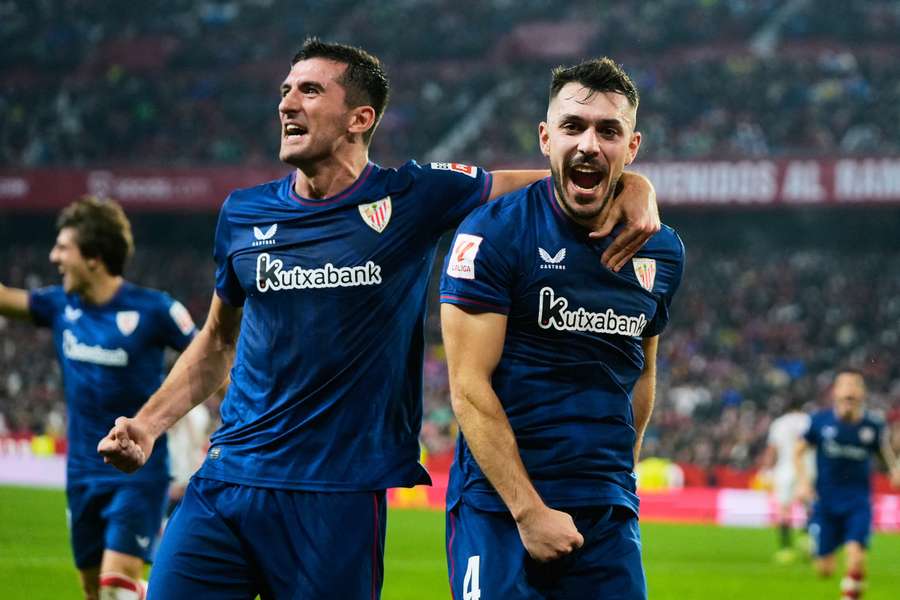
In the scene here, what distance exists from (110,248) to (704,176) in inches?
926

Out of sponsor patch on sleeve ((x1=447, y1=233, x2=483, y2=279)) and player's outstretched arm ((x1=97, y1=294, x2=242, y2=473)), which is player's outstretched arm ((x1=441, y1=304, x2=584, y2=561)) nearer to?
sponsor patch on sleeve ((x1=447, y1=233, x2=483, y2=279))

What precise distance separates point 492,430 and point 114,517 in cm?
352

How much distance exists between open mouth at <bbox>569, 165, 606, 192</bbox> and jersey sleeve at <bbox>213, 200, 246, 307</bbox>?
49.0 inches

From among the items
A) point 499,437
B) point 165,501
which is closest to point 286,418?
point 499,437

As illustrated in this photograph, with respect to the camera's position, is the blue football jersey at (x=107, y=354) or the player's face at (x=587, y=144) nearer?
the player's face at (x=587, y=144)

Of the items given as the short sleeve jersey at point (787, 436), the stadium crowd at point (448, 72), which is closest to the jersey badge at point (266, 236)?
the short sleeve jersey at point (787, 436)

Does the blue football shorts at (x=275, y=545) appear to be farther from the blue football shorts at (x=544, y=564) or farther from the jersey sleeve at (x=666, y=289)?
the jersey sleeve at (x=666, y=289)

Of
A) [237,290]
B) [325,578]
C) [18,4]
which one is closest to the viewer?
[325,578]

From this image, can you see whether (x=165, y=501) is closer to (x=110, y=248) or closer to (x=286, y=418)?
(x=110, y=248)

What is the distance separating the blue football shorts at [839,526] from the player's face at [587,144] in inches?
368

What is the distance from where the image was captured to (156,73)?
3650cm

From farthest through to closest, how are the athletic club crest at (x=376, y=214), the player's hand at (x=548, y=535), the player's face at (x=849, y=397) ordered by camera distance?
1. the player's face at (x=849, y=397)
2. the athletic club crest at (x=376, y=214)
3. the player's hand at (x=548, y=535)

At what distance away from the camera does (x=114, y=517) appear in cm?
660

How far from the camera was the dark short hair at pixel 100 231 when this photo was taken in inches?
268
